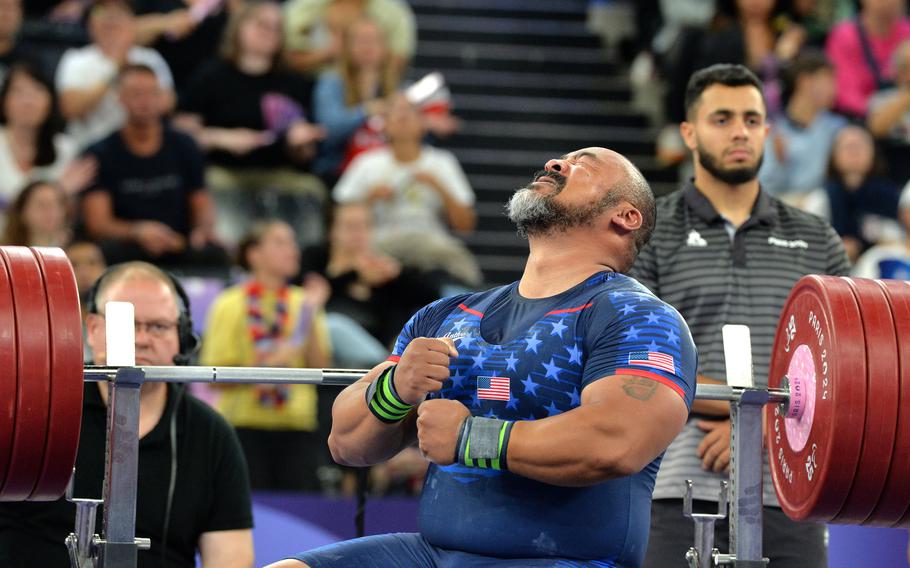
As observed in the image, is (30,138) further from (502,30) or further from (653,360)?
(653,360)

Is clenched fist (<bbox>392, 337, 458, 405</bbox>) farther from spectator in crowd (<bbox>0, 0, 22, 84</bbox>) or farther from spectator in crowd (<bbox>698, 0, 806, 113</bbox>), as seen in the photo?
spectator in crowd (<bbox>698, 0, 806, 113</bbox>)

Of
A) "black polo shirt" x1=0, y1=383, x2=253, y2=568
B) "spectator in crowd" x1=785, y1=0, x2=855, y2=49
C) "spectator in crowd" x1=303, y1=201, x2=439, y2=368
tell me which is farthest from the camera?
"spectator in crowd" x1=785, y1=0, x2=855, y2=49

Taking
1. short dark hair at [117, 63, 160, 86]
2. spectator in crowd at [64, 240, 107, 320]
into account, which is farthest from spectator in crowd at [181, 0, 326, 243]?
spectator in crowd at [64, 240, 107, 320]

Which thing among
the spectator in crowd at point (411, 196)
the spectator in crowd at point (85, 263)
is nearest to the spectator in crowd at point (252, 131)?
the spectator in crowd at point (411, 196)

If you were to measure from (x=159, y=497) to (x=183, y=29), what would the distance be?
17.9ft

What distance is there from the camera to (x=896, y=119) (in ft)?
29.7

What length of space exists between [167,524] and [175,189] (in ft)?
13.4

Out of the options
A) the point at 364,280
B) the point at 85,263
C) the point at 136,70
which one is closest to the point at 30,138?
the point at 136,70

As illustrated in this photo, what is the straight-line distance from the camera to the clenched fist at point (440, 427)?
318 centimetres

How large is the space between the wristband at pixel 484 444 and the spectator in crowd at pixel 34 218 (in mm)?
4412

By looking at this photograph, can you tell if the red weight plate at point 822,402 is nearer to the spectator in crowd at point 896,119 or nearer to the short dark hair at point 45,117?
the short dark hair at point 45,117

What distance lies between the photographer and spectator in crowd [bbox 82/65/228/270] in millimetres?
7750

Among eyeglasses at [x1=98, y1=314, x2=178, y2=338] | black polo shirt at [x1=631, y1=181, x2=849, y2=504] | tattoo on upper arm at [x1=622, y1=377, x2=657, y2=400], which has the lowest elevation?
tattoo on upper arm at [x1=622, y1=377, x2=657, y2=400]

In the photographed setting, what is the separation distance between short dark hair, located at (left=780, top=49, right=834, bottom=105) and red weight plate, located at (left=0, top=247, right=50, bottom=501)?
6.31 metres
